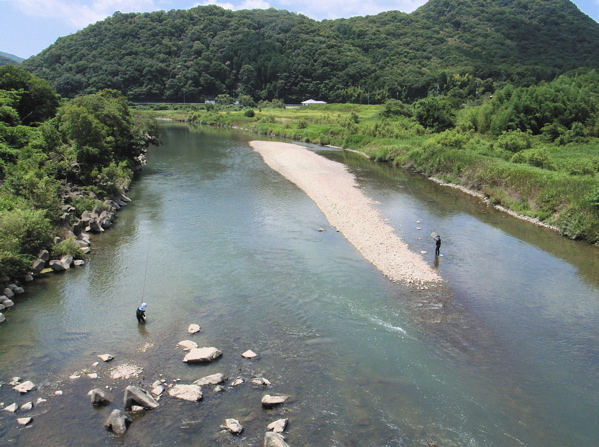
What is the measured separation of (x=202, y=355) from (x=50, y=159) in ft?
90.2

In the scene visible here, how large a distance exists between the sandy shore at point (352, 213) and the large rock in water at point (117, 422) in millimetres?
15275

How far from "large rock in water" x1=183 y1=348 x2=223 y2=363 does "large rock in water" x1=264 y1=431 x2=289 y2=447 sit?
176 inches

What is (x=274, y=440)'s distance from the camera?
12039mm

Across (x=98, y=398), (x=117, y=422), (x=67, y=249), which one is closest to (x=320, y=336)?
(x=117, y=422)

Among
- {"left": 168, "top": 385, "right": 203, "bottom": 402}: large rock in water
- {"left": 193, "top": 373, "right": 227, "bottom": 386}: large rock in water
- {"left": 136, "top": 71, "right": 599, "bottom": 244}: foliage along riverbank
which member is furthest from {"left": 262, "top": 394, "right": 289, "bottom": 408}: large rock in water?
{"left": 136, "top": 71, "right": 599, "bottom": 244}: foliage along riverbank

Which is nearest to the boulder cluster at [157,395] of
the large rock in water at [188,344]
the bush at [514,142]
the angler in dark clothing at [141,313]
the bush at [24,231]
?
the large rock in water at [188,344]

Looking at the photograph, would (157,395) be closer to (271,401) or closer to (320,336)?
(271,401)

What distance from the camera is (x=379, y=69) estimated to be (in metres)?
174

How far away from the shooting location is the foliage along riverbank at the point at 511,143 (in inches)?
1341

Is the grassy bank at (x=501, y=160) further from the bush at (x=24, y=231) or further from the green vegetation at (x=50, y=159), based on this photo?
the bush at (x=24, y=231)

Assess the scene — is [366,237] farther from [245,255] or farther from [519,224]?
[519,224]

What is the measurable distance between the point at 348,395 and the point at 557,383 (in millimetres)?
7788

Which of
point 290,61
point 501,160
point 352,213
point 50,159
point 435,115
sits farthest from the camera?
point 290,61

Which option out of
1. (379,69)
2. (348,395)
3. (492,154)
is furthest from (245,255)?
(379,69)
